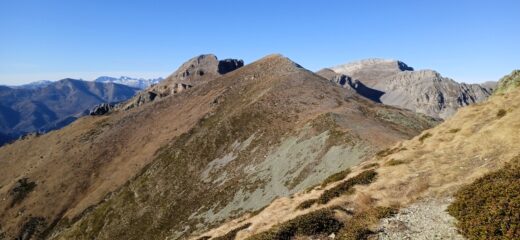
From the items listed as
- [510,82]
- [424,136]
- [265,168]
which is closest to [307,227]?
[424,136]

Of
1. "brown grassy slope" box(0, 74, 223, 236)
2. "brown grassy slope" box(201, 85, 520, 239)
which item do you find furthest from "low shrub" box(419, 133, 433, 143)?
"brown grassy slope" box(0, 74, 223, 236)

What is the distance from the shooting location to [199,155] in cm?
9512

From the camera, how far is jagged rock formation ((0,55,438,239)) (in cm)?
6606

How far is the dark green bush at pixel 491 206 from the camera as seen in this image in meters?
17.8

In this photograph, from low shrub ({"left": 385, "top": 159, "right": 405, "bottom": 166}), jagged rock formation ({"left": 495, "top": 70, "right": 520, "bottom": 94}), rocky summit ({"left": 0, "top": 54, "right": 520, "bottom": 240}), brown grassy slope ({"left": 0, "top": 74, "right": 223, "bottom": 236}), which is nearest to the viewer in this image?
rocky summit ({"left": 0, "top": 54, "right": 520, "bottom": 240})

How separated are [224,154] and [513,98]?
63.4 metres

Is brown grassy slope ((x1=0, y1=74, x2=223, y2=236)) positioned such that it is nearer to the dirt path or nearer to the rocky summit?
the rocky summit

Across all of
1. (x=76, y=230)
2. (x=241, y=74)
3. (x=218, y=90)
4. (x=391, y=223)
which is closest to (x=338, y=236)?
(x=391, y=223)

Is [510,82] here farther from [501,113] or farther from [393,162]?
[393,162]

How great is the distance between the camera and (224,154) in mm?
90438

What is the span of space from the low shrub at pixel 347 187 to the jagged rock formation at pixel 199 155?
80.4 feet

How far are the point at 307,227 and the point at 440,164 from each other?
1209cm

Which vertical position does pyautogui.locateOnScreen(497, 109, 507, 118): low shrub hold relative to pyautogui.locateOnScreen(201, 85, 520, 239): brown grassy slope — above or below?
above

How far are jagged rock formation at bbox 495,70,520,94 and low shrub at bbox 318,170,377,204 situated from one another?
21.3m
